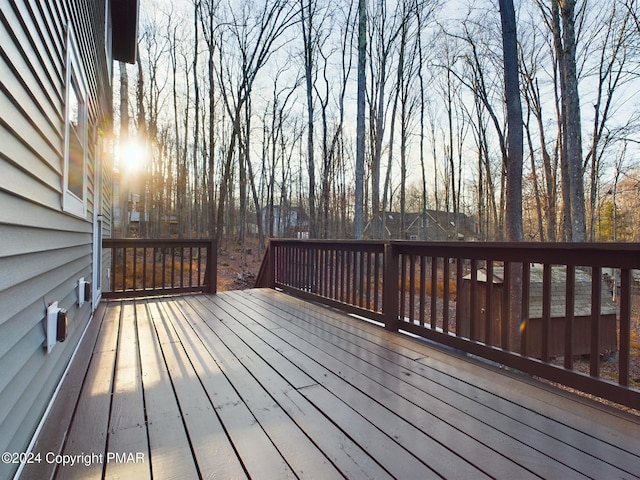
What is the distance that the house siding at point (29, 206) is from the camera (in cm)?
105

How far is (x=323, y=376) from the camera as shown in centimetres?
202

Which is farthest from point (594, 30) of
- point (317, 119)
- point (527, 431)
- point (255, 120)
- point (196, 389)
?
point (196, 389)

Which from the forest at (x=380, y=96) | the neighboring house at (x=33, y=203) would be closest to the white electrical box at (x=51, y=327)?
the neighboring house at (x=33, y=203)

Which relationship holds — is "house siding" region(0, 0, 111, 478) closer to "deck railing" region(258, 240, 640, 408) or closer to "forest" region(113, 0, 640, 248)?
"deck railing" region(258, 240, 640, 408)

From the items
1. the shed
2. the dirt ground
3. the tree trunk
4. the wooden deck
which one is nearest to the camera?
the wooden deck

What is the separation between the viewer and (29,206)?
129 cm

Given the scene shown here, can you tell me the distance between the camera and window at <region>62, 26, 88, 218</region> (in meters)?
1.93

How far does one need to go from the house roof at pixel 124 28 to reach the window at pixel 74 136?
3884 millimetres

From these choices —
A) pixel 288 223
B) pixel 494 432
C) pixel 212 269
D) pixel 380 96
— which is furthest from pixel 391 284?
pixel 288 223

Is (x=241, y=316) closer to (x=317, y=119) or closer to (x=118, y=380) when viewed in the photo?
(x=118, y=380)

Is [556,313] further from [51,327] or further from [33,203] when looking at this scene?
[33,203]

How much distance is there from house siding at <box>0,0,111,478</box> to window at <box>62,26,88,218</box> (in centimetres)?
9

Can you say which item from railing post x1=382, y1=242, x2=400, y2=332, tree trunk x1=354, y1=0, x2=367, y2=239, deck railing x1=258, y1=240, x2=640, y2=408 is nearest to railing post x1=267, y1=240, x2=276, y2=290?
deck railing x1=258, y1=240, x2=640, y2=408

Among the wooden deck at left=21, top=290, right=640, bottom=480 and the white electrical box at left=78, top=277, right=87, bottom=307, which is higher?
the white electrical box at left=78, top=277, right=87, bottom=307
